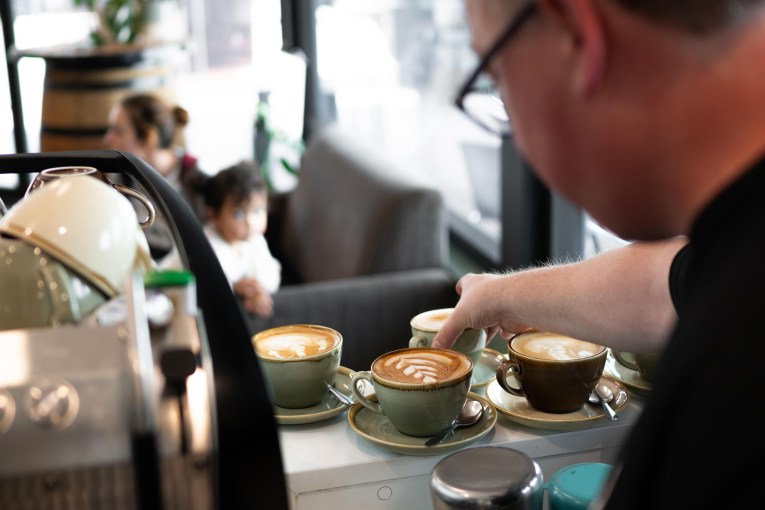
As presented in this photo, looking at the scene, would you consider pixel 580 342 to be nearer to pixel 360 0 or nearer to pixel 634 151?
pixel 634 151

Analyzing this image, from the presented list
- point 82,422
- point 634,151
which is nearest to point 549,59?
point 634,151

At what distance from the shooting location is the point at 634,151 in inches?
20.2

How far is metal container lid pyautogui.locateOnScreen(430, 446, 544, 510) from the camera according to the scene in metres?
0.75

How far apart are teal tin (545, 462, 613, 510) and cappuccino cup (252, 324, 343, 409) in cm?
30

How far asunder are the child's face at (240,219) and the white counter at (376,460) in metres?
1.63

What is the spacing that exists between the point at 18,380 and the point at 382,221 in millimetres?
1727

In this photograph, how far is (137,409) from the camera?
0.50 metres

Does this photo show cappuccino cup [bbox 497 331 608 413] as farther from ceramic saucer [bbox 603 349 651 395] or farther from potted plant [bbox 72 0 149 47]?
potted plant [bbox 72 0 149 47]

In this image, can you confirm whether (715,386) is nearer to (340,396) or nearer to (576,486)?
(576,486)

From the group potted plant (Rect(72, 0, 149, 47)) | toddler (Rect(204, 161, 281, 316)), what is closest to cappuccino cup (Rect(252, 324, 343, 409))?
toddler (Rect(204, 161, 281, 316))

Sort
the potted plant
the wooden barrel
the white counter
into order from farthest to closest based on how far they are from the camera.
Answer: the potted plant
the wooden barrel
the white counter

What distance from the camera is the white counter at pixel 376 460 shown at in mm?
915

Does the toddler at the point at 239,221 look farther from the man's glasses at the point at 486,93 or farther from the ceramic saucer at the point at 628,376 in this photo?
the man's glasses at the point at 486,93

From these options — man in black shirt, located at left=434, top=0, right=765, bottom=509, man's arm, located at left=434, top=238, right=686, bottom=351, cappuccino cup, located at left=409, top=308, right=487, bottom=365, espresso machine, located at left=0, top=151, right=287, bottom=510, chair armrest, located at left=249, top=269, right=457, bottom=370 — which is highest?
man in black shirt, located at left=434, top=0, right=765, bottom=509
